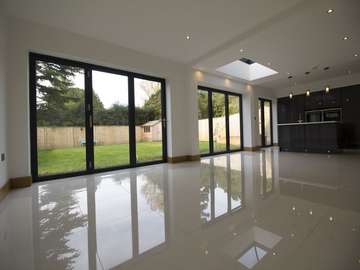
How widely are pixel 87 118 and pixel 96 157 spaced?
89cm

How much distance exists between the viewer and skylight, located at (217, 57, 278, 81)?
6898mm

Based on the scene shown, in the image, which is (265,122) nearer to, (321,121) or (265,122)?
(265,122)

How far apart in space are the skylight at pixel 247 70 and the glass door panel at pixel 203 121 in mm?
1173

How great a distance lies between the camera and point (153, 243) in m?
1.46

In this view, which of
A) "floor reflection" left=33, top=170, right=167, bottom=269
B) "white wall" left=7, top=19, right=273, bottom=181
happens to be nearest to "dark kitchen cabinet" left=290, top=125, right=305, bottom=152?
"white wall" left=7, top=19, right=273, bottom=181

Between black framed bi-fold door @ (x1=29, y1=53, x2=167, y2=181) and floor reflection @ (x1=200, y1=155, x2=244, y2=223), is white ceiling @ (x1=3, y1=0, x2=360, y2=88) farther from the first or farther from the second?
floor reflection @ (x1=200, y1=155, x2=244, y2=223)

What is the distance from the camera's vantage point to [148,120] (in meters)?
5.29

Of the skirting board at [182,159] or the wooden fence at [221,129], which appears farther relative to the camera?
the wooden fence at [221,129]

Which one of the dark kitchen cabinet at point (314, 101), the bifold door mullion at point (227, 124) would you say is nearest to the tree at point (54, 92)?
the bifold door mullion at point (227, 124)

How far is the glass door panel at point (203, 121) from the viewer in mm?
6555

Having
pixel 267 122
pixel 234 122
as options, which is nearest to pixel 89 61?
pixel 234 122

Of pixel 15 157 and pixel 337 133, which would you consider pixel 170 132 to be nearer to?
pixel 15 157

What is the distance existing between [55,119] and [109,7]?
2.35 meters

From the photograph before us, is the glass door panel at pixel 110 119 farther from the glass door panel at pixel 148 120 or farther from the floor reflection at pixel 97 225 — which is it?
the floor reflection at pixel 97 225
